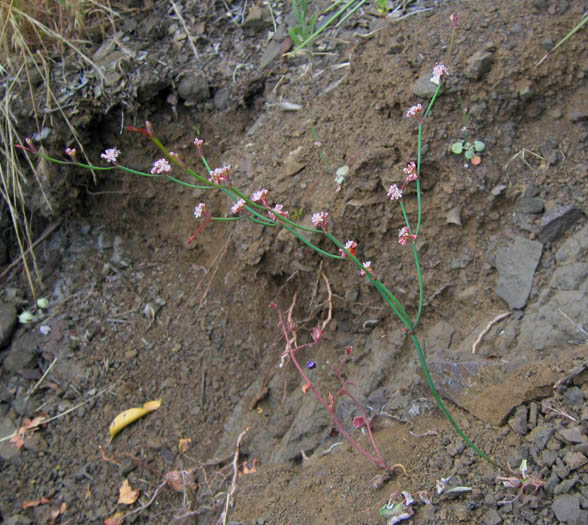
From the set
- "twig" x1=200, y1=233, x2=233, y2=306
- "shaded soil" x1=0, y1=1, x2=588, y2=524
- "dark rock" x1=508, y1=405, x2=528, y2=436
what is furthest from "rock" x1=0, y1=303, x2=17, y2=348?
"dark rock" x1=508, y1=405, x2=528, y2=436

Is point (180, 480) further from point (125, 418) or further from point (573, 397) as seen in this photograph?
point (573, 397)

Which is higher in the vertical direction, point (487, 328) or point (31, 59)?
point (31, 59)

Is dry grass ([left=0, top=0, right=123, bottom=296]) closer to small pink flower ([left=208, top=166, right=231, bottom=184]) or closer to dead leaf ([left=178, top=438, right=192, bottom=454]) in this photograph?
dead leaf ([left=178, top=438, right=192, bottom=454])

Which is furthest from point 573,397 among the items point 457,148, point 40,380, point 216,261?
point 40,380

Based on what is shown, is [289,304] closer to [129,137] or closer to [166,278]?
[166,278]

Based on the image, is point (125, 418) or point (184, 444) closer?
point (184, 444)

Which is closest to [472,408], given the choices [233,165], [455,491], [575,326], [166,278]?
[455,491]
